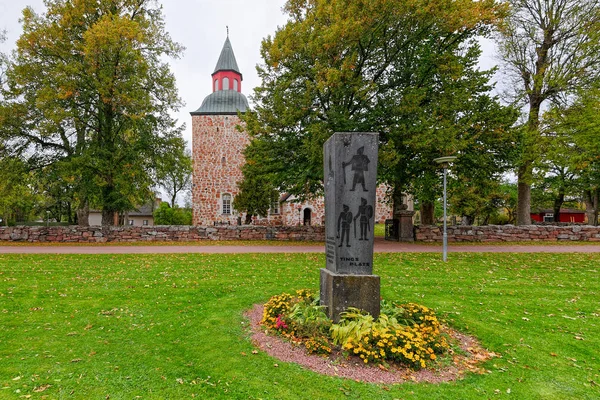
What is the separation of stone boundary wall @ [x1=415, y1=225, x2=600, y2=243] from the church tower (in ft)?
69.5

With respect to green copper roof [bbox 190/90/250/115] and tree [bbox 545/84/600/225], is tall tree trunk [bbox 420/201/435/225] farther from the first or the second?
green copper roof [bbox 190/90/250/115]

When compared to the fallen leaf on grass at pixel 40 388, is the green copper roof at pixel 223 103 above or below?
above

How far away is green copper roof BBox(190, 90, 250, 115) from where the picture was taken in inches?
1347

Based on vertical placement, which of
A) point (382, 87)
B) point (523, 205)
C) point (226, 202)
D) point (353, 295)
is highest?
point (382, 87)

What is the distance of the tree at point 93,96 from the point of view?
16.6m

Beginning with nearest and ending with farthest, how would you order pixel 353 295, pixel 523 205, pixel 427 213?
pixel 353 295
pixel 523 205
pixel 427 213

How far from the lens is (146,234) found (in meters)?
17.3

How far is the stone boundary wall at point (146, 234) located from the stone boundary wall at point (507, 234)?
19.5ft

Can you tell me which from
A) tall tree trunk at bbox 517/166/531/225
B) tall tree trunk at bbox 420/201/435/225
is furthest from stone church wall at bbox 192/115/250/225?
tall tree trunk at bbox 517/166/531/225

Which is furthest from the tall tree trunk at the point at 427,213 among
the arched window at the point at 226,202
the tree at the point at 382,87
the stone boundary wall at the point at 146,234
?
the arched window at the point at 226,202

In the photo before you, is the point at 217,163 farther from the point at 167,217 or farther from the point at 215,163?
the point at 167,217

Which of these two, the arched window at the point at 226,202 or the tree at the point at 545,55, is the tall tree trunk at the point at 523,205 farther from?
the arched window at the point at 226,202

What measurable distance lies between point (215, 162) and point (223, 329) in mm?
30620

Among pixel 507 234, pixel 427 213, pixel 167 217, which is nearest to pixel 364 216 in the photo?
pixel 507 234
